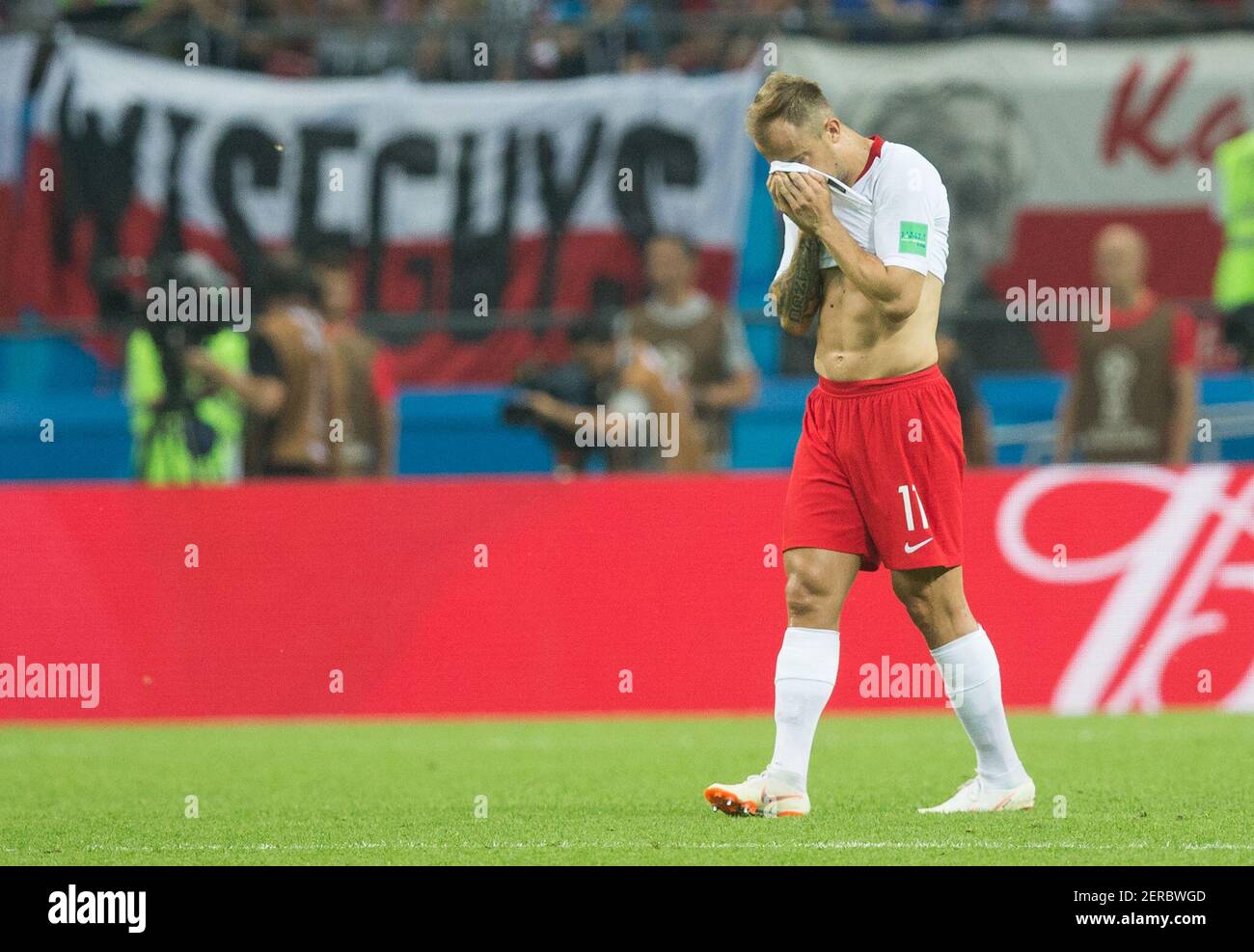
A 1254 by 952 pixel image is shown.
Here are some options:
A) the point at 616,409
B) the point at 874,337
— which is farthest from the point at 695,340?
the point at 874,337

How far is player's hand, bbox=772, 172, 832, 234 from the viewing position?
6434 mm

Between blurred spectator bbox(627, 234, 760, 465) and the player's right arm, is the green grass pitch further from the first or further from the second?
blurred spectator bbox(627, 234, 760, 465)

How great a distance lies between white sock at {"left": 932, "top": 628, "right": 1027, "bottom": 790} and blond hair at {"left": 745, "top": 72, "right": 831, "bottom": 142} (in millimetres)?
1729

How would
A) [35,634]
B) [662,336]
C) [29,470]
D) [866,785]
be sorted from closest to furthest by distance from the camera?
[866,785]
[35,634]
[662,336]
[29,470]

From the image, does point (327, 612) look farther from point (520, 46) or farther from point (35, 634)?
point (520, 46)

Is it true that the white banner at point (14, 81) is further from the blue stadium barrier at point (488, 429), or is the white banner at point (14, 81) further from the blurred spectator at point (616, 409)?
the blurred spectator at point (616, 409)

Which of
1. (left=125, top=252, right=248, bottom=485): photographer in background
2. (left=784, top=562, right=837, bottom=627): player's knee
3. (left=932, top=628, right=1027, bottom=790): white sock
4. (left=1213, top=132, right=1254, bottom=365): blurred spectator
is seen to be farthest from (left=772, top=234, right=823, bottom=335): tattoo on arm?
(left=1213, top=132, right=1254, bottom=365): blurred spectator

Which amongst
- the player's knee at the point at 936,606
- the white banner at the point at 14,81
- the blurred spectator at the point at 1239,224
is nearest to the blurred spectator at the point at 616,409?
the blurred spectator at the point at 1239,224

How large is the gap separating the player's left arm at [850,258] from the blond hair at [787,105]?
222 mm

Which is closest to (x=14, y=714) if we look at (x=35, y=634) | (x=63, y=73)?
(x=35, y=634)

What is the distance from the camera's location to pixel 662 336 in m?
13.1

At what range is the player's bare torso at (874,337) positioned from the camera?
21.8 feet

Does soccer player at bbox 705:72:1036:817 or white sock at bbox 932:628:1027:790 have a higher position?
soccer player at bbox 705:72:1036:817

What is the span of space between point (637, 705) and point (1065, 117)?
6.55 meters
